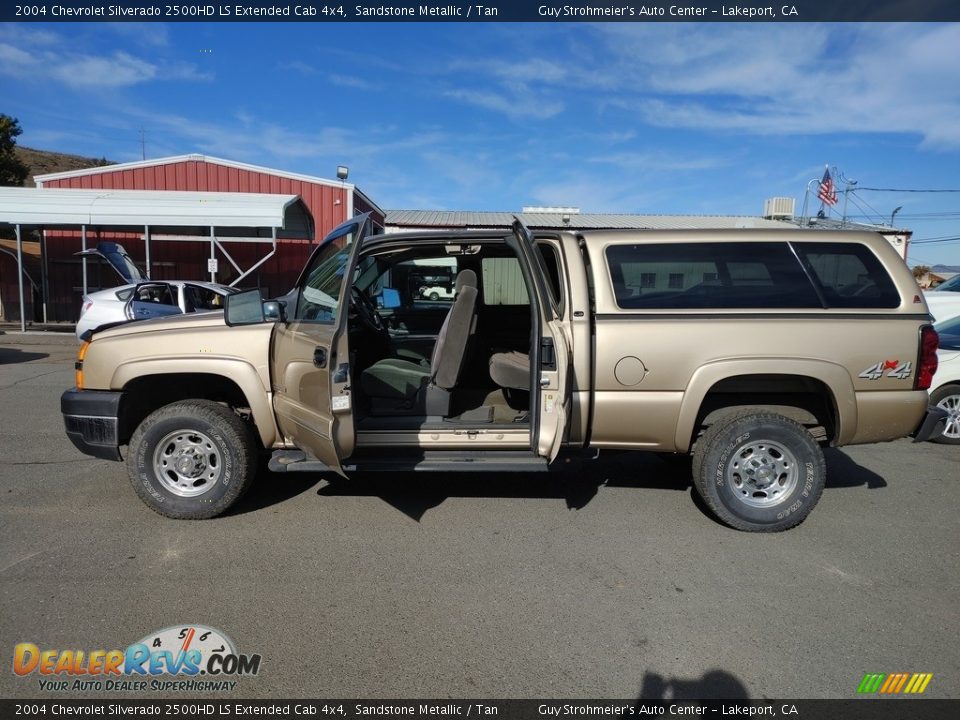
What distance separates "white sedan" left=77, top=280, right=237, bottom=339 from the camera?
12.9 m

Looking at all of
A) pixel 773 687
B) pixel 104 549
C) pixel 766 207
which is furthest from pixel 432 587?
pixel 766 207

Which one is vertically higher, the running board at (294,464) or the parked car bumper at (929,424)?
the parked car bumper at (929,424)

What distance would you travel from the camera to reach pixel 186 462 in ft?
14.6

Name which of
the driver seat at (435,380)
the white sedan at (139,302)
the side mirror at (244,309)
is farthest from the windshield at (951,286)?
the white sedan at (139,302)

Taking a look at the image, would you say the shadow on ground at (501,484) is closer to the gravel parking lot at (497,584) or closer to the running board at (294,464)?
the gravel parking lot at (497,584)

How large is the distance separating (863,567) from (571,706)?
7.77ft

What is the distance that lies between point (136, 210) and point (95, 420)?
49.9 feet

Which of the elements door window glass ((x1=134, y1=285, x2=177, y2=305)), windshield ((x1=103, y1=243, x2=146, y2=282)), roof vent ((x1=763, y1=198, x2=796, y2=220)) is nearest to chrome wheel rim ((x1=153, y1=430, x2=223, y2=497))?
door window glass ((x1=134, y1=285, x2=177, y2=305))

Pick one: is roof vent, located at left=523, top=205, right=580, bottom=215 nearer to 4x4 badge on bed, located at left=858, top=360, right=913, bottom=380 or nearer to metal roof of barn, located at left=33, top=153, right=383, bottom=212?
metal roof of barn, located at left=33, top=153, right=383, bottom=212

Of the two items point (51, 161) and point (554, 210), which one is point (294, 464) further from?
point (51, 161)

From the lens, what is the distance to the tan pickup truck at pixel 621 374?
4270 mm

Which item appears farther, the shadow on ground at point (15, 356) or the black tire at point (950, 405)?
the shadow on ground at point (15, 356)

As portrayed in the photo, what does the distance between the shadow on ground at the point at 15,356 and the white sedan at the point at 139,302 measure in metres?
1.10

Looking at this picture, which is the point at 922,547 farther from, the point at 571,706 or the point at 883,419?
the point at 571,706
